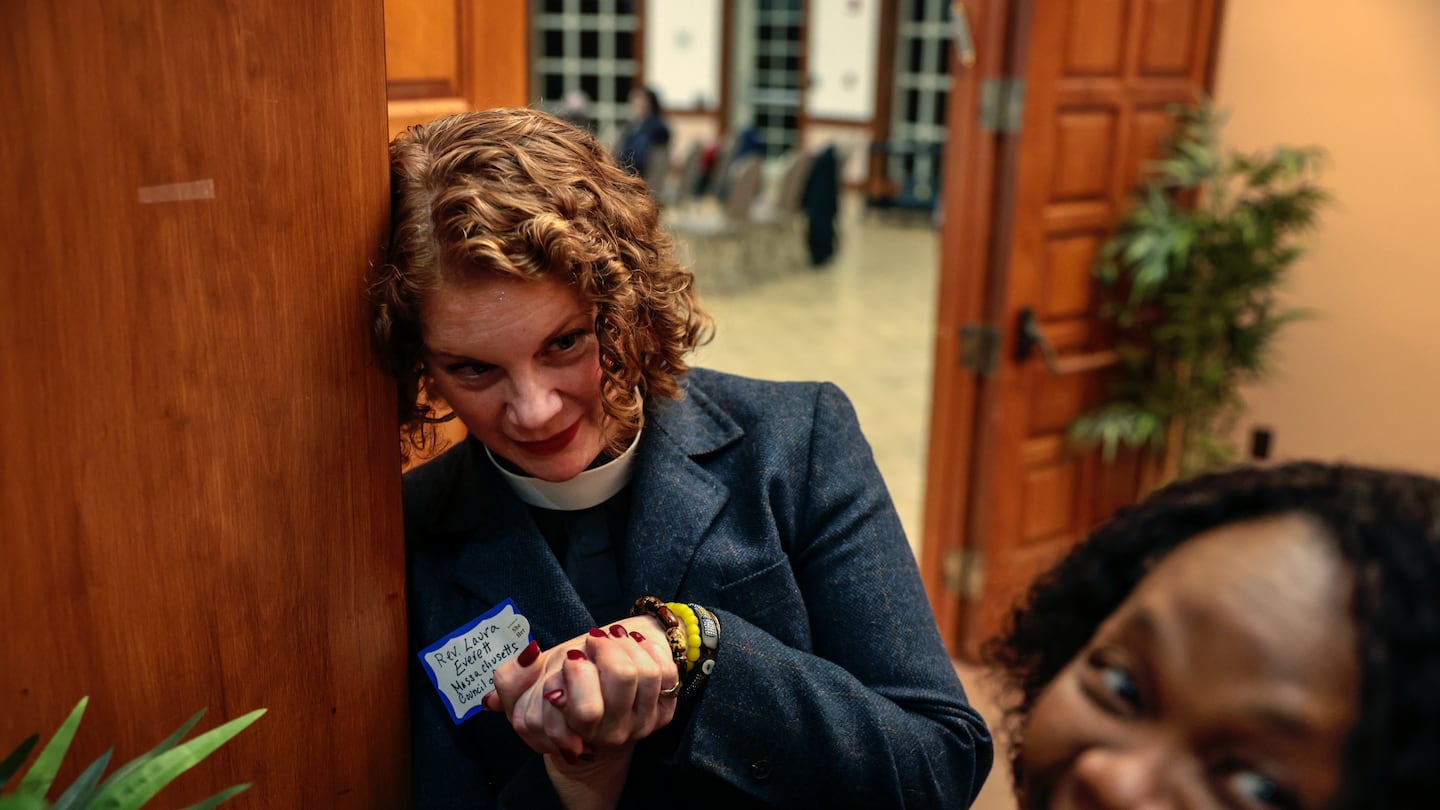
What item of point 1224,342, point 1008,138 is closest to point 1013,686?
point 1008,138

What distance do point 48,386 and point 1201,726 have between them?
828mm

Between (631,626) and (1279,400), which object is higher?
(631,626)

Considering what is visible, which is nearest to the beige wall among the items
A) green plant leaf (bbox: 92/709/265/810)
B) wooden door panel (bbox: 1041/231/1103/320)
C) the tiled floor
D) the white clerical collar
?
wooden door panel (bbox: 1041/231/1103/320)

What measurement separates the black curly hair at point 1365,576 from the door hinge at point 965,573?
297 centimetres

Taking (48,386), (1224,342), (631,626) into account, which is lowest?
(1224,342)

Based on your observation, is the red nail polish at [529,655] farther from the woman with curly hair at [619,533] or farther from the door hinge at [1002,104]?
the door hinge at [1002,104]

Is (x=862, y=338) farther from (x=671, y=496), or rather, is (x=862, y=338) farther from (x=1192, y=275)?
(x=671, y=496)

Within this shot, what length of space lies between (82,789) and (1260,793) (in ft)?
2.59

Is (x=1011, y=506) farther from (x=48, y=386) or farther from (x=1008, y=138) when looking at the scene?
(x=48, y=386)

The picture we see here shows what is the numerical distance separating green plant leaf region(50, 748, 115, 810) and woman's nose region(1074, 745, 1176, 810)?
2.27 feet

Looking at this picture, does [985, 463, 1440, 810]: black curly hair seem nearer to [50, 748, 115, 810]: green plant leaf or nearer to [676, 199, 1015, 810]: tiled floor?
[50, 748, 115, 810]: green plant leaf

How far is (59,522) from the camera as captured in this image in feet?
3.05

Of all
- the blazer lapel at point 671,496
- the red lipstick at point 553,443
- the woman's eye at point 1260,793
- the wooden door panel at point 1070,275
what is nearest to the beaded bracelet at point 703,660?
the blazer lapel at point 671,496

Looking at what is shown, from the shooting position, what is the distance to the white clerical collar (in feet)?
4.59
